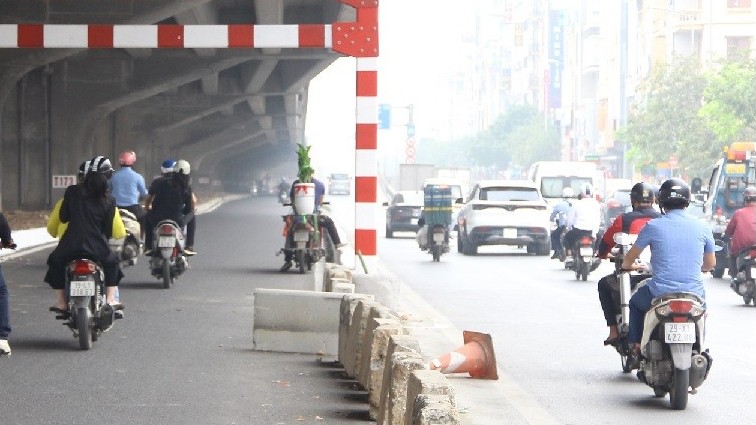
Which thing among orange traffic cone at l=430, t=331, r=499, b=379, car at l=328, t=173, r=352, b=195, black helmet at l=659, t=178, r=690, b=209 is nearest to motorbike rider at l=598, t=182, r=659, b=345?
orange traffic cone at l=430, t=331, r=499, b=379

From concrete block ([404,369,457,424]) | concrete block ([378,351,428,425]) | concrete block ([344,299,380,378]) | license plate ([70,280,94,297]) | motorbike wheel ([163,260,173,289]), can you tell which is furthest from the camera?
motorbike wheel ([163,260,173,289])

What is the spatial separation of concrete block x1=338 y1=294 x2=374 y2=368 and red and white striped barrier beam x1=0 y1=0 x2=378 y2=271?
16.5 ft

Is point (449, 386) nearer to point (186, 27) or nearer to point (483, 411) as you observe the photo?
point (483, 411)

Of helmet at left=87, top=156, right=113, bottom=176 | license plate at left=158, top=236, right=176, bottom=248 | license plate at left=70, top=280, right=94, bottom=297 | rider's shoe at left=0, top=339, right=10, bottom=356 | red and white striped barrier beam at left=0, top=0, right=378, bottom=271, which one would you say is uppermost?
red and white striped barrier beam at left=0, top=0, right=378, bottom=271

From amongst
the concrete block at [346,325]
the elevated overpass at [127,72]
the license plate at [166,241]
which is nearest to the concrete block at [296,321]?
the concrete block at [346,325]

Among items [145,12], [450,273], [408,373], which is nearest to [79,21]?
[145,12]

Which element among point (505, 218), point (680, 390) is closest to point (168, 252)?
point (680, 390)

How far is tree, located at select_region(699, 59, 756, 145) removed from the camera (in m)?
66.4

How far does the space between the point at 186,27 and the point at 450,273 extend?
943 cm

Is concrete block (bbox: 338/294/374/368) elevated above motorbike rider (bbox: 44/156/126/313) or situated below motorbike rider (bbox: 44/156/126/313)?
below

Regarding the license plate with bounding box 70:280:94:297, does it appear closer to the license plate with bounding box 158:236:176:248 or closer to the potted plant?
the license plate with bounding box 158:236:176:248

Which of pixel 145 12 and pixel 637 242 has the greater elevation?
pixel 145 12

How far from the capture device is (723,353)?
50.4ft

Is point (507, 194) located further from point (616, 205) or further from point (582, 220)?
point (616, 205)
